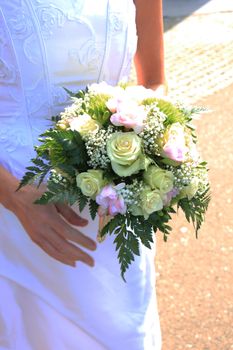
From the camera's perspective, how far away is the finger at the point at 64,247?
5.92 feet

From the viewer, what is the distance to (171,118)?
1.67 meters

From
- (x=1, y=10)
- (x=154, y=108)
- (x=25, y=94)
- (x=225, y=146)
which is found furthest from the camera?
(x=225, y=146)

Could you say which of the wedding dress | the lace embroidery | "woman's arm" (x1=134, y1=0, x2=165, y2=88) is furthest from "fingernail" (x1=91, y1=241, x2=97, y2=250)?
"woman's arm" (x1=134, y1=0, x2=165, y2=88)

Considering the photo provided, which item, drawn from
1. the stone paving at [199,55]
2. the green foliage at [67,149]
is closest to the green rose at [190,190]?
the green foliage at [67,149]

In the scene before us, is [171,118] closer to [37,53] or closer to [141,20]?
[37,53]

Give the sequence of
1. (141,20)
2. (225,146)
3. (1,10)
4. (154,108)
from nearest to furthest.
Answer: (154,108) < (1,10) < (141,20) < (225,146)

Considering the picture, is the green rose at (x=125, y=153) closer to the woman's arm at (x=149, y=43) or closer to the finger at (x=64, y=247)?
the finger at (x=64, y=247)

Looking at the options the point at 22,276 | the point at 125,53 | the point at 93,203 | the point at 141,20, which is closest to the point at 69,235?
the point at 93,203

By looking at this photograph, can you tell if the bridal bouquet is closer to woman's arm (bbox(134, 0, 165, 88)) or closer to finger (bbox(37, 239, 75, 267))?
finger (bbox(37, 239, 75, 267))

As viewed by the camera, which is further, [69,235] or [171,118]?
[69,235]

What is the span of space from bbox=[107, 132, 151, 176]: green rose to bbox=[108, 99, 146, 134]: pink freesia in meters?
0.02

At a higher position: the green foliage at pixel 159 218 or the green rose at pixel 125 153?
the green rose at pixel 125 153

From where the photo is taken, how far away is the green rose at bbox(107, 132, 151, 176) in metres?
1.54

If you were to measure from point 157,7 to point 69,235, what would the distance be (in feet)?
3.19
